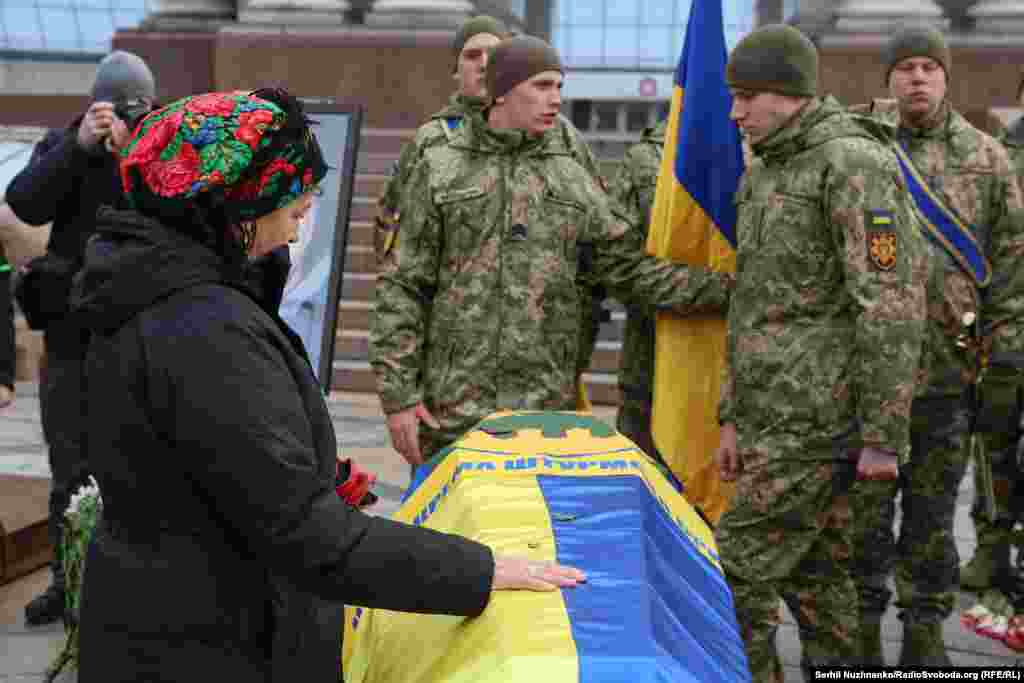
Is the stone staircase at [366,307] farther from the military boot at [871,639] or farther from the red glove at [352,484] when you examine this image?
the red glove at [352,484]

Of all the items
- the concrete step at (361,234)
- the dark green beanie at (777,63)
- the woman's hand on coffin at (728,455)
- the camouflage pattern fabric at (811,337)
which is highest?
the dark green beanie at (777,63)

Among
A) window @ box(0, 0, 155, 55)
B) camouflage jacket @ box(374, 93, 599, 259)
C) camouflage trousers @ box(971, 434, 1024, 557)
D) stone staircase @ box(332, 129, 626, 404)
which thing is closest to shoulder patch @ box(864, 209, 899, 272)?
camouflage jacket @ box(374, 93, 599, 259)

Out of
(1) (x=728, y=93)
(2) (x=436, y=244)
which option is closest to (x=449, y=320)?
(2) (x=436, y=244)

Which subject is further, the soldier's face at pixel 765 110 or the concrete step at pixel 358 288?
the concrete step at pixel 358 288

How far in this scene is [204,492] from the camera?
2.43m

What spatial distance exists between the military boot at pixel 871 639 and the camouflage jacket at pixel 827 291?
1.14m

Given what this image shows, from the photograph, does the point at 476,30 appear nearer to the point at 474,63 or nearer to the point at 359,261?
the point at 474,63

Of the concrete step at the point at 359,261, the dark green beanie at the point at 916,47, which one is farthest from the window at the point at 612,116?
the dark green beanie at the point at 916,47

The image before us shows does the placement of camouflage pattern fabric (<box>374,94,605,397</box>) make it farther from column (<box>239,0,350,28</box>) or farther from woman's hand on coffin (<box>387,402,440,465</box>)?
column (<box>239,0,350,28</box>)

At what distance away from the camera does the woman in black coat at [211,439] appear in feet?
7.77

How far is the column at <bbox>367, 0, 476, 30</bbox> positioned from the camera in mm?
13602

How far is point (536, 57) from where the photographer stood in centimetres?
478

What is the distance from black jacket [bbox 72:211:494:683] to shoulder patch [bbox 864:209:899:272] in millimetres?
2111

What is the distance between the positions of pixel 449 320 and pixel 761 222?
105 cm
